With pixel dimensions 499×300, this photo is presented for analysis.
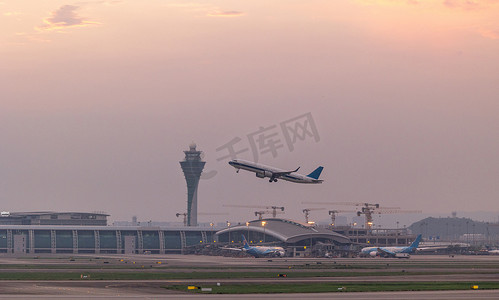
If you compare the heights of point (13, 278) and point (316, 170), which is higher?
point (316, 170)

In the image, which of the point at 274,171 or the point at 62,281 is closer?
the point at 62,281

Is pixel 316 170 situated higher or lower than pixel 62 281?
higher

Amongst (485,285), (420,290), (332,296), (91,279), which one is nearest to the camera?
(332,296)

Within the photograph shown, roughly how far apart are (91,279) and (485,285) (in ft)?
161

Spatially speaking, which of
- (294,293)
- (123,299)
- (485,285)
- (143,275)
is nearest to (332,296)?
(294,293)

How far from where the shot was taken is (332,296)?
74438 mm

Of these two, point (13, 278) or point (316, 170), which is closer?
point (13, 278)

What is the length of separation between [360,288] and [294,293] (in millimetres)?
10221

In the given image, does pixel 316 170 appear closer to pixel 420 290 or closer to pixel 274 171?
pixel 274 171

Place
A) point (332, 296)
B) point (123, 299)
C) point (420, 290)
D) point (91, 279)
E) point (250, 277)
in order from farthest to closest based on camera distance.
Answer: point (250, 277) → point (91, 279) → point (420, 290) → point (332, 296) → point (123, 299)

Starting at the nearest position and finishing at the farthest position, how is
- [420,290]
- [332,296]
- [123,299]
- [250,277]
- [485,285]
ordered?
[123,299] < [332,296] < [420,290] < [485,285] < [250,277]

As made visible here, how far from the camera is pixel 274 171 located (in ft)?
559

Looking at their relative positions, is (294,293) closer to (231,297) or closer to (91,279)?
(231,297)

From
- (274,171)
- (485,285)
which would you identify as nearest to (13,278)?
(485,285)
